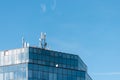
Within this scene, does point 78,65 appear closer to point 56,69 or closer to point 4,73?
point 56,69

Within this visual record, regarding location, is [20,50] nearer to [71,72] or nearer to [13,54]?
[13,54]

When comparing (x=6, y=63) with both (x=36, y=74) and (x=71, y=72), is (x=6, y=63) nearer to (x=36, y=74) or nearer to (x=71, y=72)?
(x=36, y=74)

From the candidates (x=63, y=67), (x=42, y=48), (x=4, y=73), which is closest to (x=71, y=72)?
(x=63, y=67)

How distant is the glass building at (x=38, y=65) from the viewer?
120438 millimetres

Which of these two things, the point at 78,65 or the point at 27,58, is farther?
the point at 78,65

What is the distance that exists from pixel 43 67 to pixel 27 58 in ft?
15.9

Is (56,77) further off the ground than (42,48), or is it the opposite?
(42,48)

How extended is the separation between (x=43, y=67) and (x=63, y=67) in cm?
647

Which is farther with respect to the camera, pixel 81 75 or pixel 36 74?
pixel 81 75

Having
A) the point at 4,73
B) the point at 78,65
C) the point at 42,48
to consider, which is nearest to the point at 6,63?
the point at 4,73

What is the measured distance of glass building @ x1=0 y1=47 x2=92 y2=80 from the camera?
12044 centimetres

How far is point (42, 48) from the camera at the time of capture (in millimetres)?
124438

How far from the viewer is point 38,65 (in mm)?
Answer: 121188

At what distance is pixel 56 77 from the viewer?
124 meters
